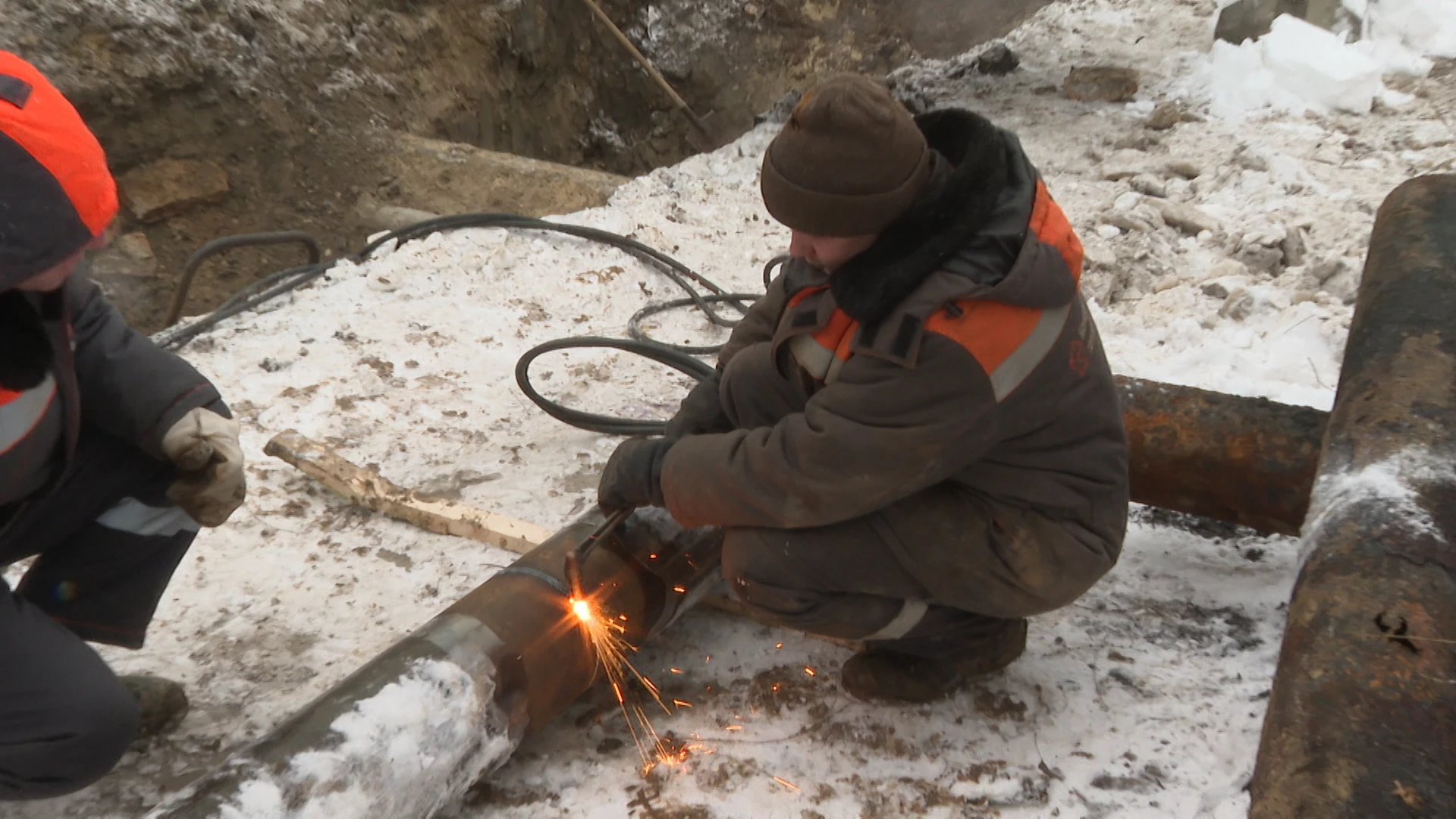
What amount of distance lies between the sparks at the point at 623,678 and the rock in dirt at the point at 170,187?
13.2ft

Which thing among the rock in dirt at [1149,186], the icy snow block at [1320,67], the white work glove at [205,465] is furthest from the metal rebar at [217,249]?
the icy snow block at [1320,67]

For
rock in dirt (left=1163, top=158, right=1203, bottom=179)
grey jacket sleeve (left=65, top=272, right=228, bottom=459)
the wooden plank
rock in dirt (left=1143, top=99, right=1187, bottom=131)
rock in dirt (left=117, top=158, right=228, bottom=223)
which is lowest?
rock in dirt (left=117, top=158, right=228, bottom=223)

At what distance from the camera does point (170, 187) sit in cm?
480

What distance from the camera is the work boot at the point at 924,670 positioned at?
195 centimetres

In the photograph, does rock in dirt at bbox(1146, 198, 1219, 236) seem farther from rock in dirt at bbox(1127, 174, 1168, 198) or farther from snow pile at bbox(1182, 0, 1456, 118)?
snow pile at bbox(1182, 0, 1456, 118)

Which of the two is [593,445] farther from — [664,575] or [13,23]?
[13,23]

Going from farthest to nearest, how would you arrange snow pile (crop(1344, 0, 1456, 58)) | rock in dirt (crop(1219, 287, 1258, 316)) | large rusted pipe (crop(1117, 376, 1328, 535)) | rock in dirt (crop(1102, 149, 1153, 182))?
snow pile (crop(1344, 0, 1456, 58)) < rock in dirt (crop(1102, 149, 1153, 182)) < rock in dirt (crop(1219, 287, 1258, 316)) < large rusted pipe (crop(1117, 376, 1328, 535))

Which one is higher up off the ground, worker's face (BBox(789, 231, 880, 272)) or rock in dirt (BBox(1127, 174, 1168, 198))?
rock in dirt (BBox(1127, 174, 1168, 198))

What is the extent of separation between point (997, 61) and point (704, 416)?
4949mm

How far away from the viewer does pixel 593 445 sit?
3.00 metres

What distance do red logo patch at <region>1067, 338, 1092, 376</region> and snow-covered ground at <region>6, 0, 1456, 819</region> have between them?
72 centimetres

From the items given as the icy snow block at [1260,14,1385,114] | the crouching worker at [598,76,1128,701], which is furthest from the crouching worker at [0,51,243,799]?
the icy snow block at [1260,14,1385,114]

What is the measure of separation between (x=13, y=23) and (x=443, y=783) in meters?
4.32

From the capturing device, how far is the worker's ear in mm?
1504
